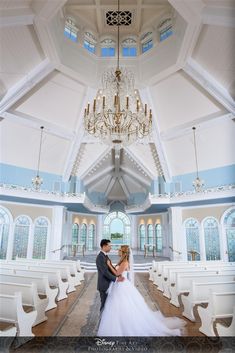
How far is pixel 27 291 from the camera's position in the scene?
4336 millimetres

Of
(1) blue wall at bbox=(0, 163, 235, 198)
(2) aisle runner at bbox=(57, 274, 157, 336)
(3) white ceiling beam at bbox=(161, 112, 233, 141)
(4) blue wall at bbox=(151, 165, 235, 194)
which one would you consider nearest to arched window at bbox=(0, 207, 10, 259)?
(1) blue wall at bbox=(0, 163, 235, 198)

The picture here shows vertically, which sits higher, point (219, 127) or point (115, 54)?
point (115, 54)

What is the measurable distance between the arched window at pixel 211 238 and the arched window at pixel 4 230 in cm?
1119

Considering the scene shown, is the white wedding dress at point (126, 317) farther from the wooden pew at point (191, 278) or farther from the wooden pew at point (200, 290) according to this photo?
the wooden pew at point (191, 278)

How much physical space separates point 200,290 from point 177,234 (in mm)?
8960

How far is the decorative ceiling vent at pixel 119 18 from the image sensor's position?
9.73 m

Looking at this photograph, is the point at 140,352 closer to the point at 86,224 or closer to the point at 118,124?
the point at 118,124

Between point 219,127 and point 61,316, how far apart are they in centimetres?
1037

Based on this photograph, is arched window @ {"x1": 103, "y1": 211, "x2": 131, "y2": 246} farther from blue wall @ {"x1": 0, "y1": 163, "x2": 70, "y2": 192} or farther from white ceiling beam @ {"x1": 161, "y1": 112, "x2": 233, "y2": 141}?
white ceiling beam @ {"x1": 161, "y1": 112, "x2": 233, "y2": 141}

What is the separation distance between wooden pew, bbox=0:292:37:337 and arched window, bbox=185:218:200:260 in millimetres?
11114

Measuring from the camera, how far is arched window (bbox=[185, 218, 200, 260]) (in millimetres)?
13133

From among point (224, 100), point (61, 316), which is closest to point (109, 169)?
point (224, 100)

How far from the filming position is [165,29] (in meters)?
9.73

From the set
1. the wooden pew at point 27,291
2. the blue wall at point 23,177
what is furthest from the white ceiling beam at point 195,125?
the wooden pew at point 27,291
